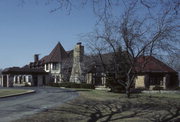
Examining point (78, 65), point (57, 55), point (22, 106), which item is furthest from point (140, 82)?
point (22, 106)

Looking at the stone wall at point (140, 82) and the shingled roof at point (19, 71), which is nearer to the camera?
the stone wall at point (140, 82)

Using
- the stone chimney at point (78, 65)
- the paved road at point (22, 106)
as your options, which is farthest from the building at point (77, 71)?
the paved road at point (22, 106)

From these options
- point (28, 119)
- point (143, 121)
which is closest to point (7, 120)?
point (28, 119)

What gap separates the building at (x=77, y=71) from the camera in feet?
130

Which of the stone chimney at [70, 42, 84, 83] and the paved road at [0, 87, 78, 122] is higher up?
the stone chimney at [70, 42, 84, 83]

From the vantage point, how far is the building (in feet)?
130

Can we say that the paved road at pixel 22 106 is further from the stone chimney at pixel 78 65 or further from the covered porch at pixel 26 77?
the covered porch at pixel 26 77

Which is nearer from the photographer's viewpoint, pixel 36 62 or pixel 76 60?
pixel 76 60

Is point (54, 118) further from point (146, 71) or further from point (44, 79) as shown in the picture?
point (44, 79)

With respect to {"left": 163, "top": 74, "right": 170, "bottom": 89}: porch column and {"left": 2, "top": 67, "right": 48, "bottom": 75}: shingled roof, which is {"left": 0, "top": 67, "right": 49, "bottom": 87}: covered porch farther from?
{"left": 163, "top": 74, "right": 170, "bottom": 89}: porch column

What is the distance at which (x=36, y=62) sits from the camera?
227 ft

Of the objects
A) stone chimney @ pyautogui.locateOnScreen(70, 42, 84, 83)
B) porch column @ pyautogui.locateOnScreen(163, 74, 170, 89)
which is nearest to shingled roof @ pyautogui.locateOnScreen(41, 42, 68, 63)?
stone chimney @ pyautogui.locateOnScreen(70, 42, 84, 83)

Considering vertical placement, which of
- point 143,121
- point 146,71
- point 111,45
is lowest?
point 143,121

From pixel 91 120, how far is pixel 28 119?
3.03m
